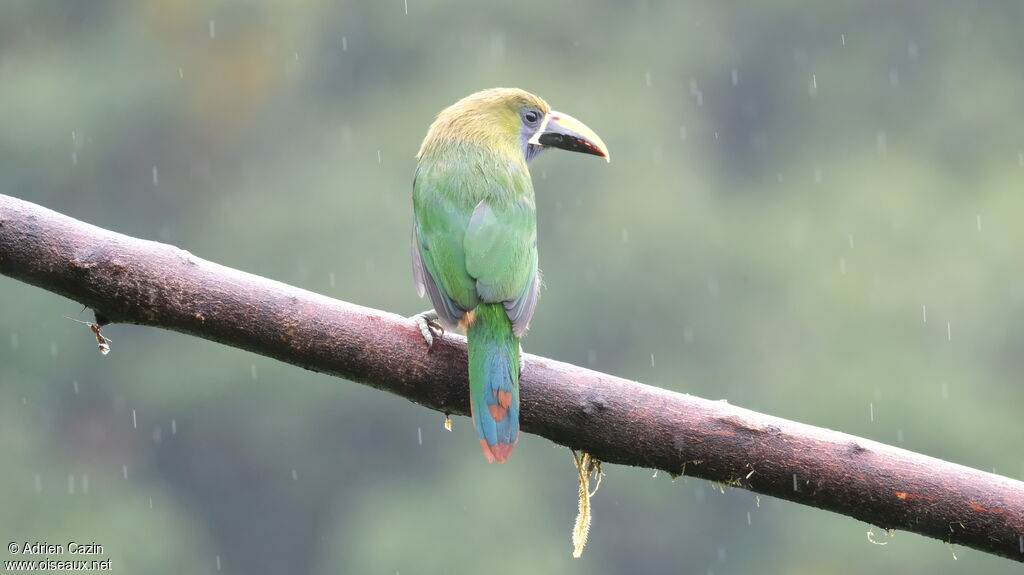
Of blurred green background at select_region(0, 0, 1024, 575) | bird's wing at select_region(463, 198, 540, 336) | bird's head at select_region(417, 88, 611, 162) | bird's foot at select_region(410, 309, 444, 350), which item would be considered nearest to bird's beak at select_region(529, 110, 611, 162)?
bird's head at select_region(417, 88, 611, 162)

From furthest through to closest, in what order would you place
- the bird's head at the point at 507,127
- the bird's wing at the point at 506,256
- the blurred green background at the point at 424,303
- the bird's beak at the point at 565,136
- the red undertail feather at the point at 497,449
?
1. the blurred green background at the point at 424,303
2. the bird's beak at the point at 565,136
3. the bird's head at the point at 507,127
4. the bird's wing at the point at 506,256
5. the red undertail feather at the point at 497,449

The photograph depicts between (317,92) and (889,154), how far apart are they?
9.01m

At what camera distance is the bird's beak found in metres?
4.26

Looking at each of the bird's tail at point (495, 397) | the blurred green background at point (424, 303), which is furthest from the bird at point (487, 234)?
the blurred green background at point (424, 303)

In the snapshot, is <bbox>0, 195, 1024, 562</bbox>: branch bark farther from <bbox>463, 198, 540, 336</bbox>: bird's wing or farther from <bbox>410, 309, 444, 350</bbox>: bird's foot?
<bbox>463, 198, 540, 336</bbox>: bird's wing

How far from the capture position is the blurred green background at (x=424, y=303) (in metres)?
17.0

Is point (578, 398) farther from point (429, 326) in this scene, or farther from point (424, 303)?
point (424, 303)

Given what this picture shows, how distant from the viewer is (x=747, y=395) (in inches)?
704

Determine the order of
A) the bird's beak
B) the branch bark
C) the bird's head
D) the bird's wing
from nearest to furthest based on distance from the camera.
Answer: the branch bark → the bird's wing → the bird's head → the bird's beak

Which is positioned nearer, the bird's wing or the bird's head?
the bird's wing

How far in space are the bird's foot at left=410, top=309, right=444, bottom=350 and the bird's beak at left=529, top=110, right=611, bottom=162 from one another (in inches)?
50.4

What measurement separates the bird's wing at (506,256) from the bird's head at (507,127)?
36cm

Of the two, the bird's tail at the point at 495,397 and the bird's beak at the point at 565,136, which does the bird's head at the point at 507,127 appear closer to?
the bird's beak at the point at 565,136

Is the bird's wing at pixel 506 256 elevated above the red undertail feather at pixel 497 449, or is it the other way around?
the bird's wing at pixel 506 256
